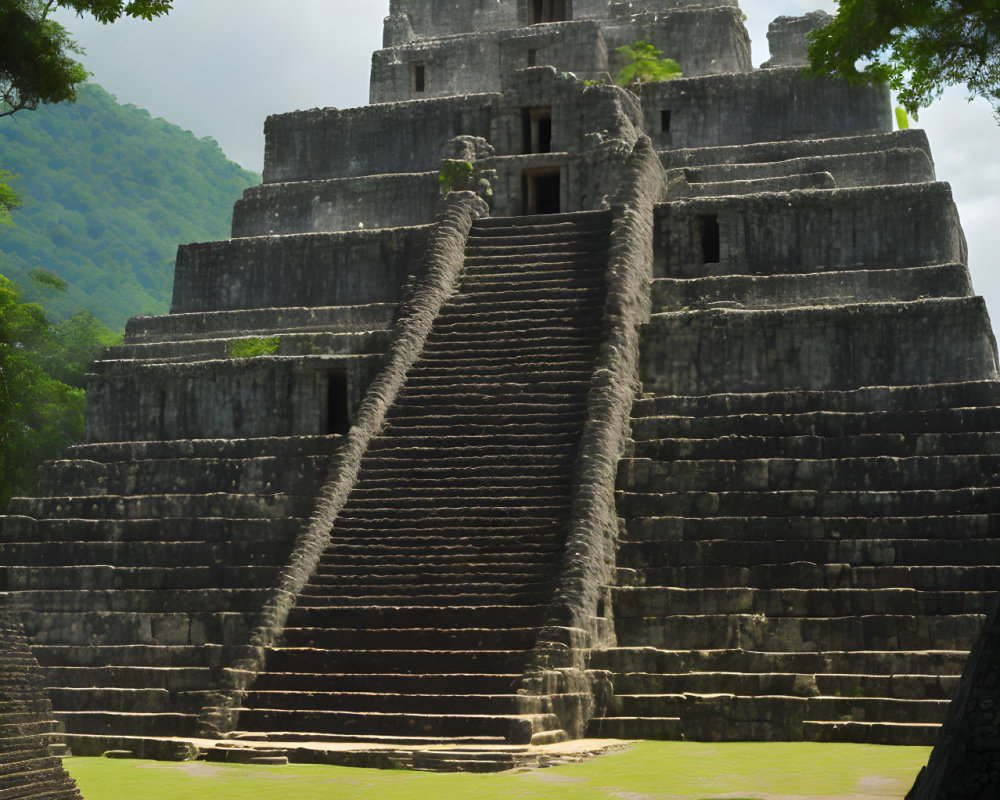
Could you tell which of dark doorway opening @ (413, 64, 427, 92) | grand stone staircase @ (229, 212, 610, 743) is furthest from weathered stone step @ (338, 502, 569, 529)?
dark doorway opening @ (413, 64, 427, 92)

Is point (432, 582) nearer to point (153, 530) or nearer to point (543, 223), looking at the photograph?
point (153, 530)

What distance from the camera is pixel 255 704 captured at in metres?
12.2

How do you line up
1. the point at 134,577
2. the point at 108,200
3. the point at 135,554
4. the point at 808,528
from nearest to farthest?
1. the point at 808,528
2. the point at 134,577
3. the point at 135,554
4. the point at 108,200

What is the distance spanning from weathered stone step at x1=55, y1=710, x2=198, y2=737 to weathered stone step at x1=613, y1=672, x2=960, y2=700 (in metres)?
3.77

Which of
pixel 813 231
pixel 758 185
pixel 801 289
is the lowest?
pixel 801 289

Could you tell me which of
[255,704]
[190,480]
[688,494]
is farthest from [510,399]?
[255,704]

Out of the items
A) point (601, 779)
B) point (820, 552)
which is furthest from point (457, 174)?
point (601, 779)

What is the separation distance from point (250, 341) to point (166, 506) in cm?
371

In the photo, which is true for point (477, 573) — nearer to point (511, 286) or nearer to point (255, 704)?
point (255, 704)

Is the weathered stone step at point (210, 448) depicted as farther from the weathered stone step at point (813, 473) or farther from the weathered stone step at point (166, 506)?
the weathered stone step at point (813, 473)

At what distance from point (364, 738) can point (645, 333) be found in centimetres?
687

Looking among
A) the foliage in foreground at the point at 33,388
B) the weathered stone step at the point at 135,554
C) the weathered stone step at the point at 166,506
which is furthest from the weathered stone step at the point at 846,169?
the foliage in foreground at the point at 33,388

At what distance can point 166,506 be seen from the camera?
51.5 ft

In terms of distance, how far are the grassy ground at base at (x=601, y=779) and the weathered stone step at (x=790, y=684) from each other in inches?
29.7
